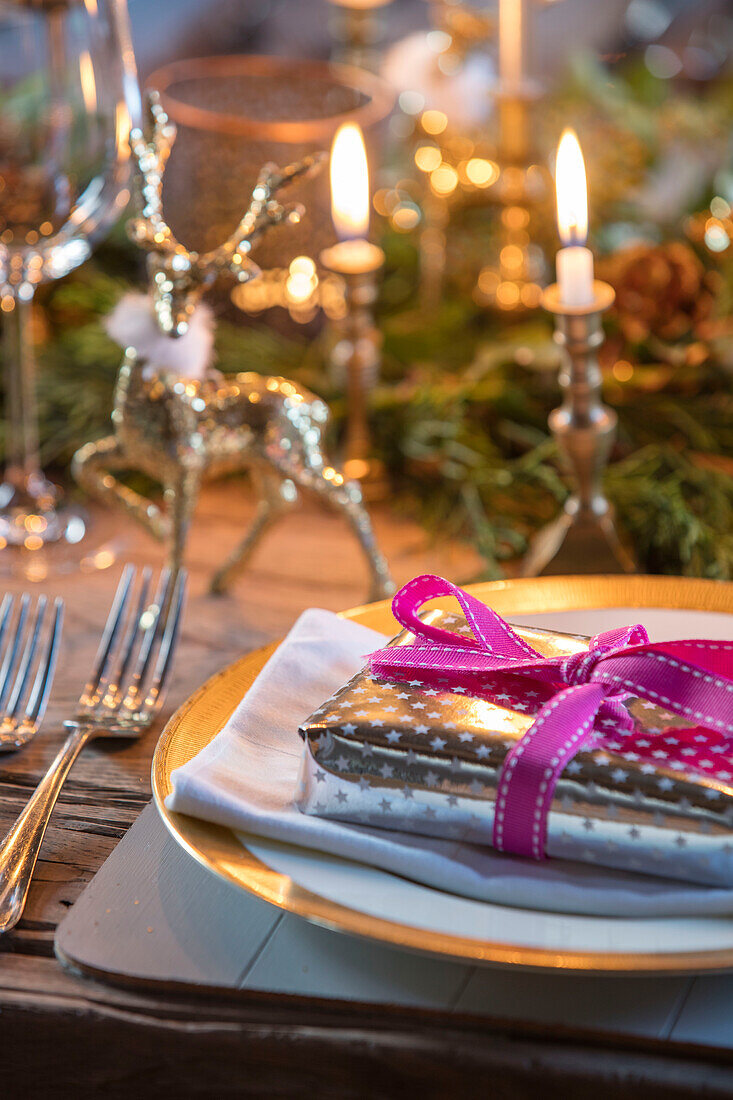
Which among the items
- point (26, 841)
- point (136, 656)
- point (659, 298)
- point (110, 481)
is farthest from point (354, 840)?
point (659, 298)

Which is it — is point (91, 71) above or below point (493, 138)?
above

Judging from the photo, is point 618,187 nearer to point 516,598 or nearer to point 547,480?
point 547,480

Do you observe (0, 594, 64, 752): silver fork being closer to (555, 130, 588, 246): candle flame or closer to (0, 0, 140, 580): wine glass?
(0, 0, 140, 580): wine glass

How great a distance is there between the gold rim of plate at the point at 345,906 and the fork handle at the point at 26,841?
7 centimetres

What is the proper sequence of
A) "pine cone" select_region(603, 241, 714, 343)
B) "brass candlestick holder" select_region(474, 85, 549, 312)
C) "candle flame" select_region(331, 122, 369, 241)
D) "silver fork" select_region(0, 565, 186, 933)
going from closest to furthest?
"silver fork" select_region(0, 565, 186, 933) < "candle flame" select_region(331, 122, 369, 241) < "pine cone" select_region(603, 241, 714, 343) < "brass candlestick holder" select_region(474, 85, 549, 312)


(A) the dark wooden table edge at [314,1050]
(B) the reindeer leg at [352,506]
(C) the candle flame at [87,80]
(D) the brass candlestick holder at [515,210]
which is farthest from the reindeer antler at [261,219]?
(D) the brass candlestick holder at [515,210]

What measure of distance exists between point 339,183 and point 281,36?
73.9 inches

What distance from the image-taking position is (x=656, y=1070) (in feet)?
1.17

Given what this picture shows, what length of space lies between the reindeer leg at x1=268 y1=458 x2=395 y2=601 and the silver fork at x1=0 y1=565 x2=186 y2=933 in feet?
0.29

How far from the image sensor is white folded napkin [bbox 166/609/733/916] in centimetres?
35

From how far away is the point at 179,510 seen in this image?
64 centimetres

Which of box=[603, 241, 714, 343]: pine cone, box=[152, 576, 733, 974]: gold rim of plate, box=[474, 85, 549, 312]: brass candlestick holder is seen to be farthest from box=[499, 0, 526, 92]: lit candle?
box=[152, 576, 733, 974]: gold rim of plate

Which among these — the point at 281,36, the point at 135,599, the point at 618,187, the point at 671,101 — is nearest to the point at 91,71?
the point at 135,599

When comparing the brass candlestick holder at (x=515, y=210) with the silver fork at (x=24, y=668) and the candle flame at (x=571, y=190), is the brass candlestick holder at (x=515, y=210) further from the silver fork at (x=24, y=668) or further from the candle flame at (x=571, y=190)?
the silver fork at (x=24, y=668)
